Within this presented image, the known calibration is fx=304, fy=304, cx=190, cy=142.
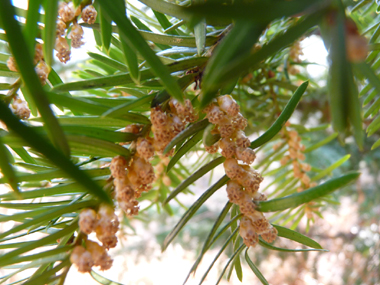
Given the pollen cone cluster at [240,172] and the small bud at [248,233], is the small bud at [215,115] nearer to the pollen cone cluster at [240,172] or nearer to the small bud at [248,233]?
the pollen cone cluster at [240,172]

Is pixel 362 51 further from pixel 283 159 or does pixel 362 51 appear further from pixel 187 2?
pixel 283 159

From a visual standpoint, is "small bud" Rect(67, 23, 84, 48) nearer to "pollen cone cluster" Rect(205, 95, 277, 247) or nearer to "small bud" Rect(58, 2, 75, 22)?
"small bud" Rect(58, 2, 75, 22)

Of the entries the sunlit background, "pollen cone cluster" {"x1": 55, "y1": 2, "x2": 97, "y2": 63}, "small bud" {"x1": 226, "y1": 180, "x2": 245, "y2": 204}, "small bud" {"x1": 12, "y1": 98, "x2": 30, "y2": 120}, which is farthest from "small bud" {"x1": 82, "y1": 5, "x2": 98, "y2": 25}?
the sunlit background

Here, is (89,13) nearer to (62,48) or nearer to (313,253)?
(62,48)

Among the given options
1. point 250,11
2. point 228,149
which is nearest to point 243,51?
point 250,11

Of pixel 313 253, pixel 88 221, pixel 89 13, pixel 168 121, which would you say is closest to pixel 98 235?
pixel 88 221
